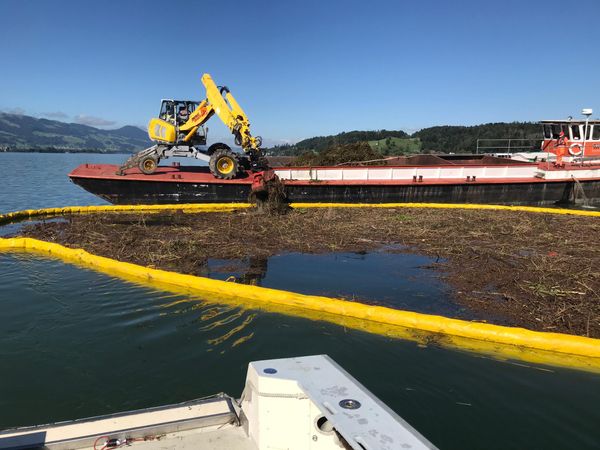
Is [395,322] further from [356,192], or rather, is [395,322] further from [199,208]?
[356,192]

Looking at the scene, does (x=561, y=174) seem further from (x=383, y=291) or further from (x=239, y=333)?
(x=239, y=333)

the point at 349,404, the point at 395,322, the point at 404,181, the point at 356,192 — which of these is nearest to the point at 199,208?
the point at 356,192

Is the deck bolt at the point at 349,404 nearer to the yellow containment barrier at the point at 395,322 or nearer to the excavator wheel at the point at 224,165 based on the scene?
the yellow containment barrier at the point at 395,322

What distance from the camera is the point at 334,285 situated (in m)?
6.69

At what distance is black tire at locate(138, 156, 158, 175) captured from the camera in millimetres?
15008

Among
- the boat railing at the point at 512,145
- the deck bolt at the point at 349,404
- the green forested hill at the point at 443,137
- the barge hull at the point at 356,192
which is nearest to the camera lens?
the deck bolt at the point at 349,404

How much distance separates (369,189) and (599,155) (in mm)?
12688

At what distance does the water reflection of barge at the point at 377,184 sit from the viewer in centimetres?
1466

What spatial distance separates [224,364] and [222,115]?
12337 mm

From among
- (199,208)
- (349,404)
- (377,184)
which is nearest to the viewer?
(349,404)

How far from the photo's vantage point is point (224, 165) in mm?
15039

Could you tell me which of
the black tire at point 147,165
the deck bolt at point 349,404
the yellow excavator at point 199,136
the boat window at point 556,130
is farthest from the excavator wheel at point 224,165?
the boat window at point 556,130

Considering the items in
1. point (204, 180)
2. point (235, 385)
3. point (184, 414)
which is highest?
point (204, 180)

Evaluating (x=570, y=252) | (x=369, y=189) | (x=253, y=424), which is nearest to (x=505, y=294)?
(x=570, y=252)
